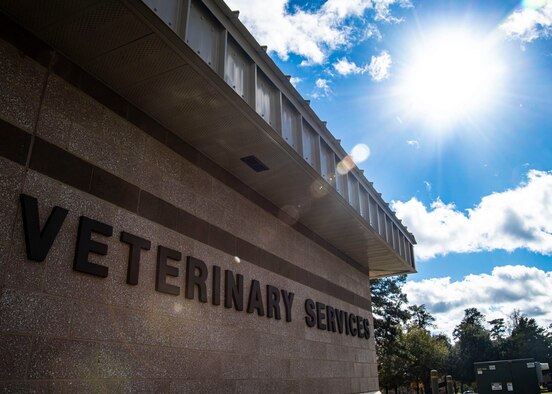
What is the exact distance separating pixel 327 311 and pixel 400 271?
6.16 m

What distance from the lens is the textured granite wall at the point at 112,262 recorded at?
417 centimetres

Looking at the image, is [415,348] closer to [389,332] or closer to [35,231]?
[389,332]

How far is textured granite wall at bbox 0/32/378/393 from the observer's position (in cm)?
417

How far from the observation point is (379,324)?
4475cm

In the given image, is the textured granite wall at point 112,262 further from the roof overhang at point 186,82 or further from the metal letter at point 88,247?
the roof overhang at point 186,82

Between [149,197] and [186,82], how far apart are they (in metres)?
1.59

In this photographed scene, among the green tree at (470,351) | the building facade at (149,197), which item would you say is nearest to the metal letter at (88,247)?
the building facade at (149,197)

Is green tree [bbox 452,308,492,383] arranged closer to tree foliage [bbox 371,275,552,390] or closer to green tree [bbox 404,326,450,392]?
tree foliage [bbox 371,275,552,390]

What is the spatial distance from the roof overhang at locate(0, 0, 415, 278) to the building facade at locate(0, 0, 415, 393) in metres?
0.02

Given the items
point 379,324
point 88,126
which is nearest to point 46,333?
point 88,126

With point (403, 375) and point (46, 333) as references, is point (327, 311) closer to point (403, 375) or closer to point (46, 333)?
point (46, 333)

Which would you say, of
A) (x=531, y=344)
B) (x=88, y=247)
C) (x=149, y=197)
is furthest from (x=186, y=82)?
(x=531, y=344)

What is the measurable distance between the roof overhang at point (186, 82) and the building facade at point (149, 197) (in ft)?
0.07

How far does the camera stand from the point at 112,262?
16.8 ft
